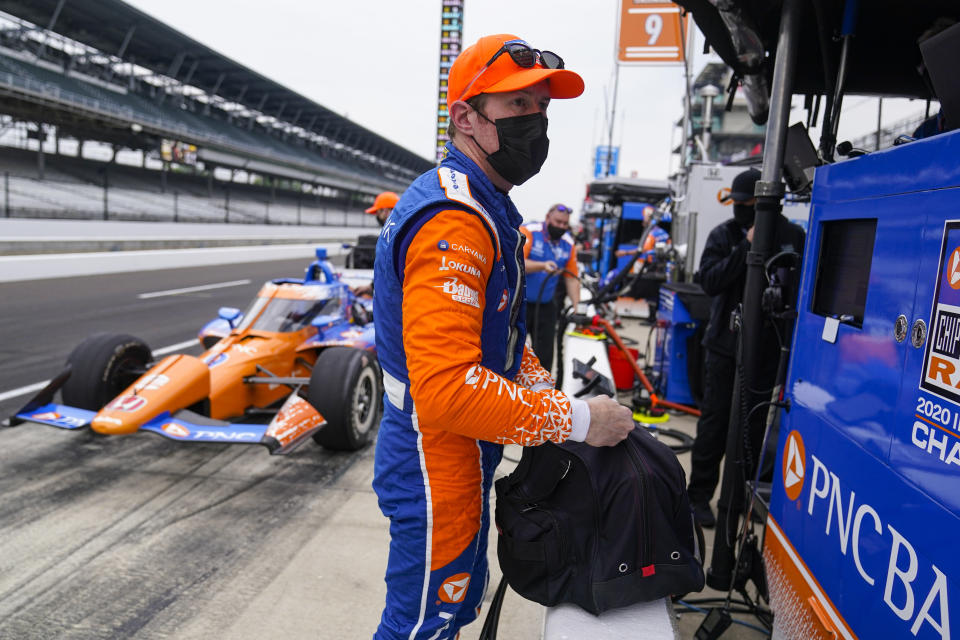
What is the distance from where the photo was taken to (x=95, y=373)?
4.45 meters

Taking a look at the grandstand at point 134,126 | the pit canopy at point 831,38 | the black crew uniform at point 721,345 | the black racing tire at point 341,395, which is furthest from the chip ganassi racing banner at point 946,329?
the grandstand at point 134,126

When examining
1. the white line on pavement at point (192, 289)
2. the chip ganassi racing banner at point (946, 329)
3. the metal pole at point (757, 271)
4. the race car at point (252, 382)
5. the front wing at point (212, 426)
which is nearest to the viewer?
the chip ganassi racing banner at point (946, 329)

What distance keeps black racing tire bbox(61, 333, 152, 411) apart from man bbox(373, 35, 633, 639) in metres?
3.71

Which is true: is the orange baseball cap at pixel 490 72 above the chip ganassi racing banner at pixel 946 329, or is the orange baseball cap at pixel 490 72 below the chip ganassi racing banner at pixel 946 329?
above

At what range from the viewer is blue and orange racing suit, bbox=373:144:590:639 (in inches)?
53.8

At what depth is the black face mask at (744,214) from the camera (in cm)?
348

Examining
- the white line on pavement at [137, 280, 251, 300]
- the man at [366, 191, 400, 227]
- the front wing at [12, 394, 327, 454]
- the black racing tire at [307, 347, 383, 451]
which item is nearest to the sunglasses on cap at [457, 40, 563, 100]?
the front wing at [12, 394, 327, 454]

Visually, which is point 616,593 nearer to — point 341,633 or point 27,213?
point 341,633

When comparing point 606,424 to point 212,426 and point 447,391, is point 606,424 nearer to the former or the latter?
point 447,391

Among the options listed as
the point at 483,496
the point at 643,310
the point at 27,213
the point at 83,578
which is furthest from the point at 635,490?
the point at 27,213

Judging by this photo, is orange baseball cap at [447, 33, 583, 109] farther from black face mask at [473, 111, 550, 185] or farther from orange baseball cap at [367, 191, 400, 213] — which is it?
orange baseball cap at [367, 191, 400, 213]

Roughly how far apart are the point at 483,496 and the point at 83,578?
2.29 meters

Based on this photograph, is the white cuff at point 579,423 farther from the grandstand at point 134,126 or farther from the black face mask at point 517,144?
the grandstand at point 134,126

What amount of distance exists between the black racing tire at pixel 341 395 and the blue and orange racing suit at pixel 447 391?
110 inches
